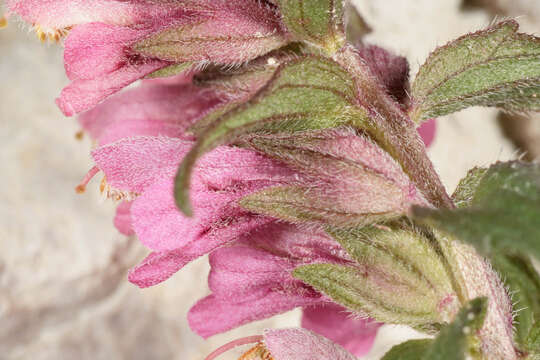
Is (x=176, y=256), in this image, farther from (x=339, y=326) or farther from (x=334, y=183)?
(x=339, y=326)

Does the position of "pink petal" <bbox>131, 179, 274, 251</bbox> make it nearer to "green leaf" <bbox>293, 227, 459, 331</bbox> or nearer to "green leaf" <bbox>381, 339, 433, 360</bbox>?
"green leaf" <bbox>293, 227, 459, 331</bbox>

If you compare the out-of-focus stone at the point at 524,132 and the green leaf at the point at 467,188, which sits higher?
the out-of-focus stone at the point at 524,132

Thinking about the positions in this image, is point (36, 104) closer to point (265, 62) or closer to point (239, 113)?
point (265, 62)

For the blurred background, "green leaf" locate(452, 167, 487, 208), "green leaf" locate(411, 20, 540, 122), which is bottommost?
the blurred background

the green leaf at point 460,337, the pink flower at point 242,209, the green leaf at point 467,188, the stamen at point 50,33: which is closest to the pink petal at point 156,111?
the pink flower at point 242,209

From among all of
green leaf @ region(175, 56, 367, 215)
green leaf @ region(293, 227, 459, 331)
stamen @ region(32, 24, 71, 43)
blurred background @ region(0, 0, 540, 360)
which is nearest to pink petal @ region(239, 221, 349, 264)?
green leaf @ region(293, 227, 459, 331)

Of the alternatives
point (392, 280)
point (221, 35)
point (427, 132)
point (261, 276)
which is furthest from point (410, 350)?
point (427, 132)

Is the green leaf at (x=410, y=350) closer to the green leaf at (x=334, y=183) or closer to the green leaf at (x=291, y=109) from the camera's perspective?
the green leaf at (x=334, y=183)
